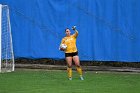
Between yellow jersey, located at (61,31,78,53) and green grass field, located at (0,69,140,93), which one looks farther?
yellow jersey, located at (61,31,78,53)

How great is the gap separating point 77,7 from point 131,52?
2736 mm

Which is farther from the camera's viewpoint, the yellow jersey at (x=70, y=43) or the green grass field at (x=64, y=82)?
the yellow jersey at (x=70, y=43)

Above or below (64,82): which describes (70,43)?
above

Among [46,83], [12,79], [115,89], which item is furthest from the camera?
[12,79]

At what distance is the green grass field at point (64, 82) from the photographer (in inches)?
481

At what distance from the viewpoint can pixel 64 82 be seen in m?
14.2

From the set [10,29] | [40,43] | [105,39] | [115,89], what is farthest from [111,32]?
[115,89]

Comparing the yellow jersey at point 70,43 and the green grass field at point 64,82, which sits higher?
the yellow jersey at point 70,43

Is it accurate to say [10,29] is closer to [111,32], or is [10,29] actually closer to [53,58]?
[53,58]

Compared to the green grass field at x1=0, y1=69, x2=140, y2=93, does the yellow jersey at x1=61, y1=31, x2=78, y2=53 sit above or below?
above

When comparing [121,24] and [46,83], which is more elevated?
[121,24]

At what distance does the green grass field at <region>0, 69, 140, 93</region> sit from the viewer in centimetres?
1222

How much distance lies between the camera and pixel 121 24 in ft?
57.0

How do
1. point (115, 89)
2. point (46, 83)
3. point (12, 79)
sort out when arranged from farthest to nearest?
1. point (12, 79)
2. point (46, 83)
3. point (115, 89)
